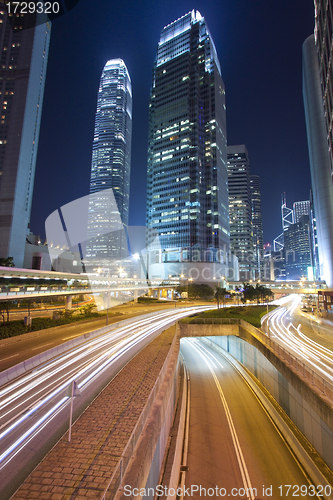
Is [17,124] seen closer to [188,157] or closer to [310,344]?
[188,157]

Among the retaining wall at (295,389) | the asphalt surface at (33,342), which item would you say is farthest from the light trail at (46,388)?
the retaining wall at (295,389)

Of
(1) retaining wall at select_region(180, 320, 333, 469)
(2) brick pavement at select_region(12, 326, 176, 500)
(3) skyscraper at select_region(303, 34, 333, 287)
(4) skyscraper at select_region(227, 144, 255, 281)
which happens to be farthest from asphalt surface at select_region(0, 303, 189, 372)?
(4) skyscraper at select_region(227, 144, 255, 281)

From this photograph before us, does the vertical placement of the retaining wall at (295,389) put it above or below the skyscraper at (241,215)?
below

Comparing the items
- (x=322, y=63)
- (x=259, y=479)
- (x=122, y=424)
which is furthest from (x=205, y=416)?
(x=322, y=63)

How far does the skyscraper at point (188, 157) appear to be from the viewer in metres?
115

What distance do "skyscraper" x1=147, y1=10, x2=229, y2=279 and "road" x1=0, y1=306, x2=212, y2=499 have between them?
90.1 metres

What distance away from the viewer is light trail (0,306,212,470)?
8.83m

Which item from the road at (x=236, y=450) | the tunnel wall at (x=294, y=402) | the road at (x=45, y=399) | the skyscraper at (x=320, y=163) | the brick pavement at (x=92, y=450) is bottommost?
the road at (x=236, y=450)

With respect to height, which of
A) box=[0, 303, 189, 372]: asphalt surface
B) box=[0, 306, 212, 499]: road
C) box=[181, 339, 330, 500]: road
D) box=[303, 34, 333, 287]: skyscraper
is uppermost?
box=[303, 34, 333, 287]: skyscraper

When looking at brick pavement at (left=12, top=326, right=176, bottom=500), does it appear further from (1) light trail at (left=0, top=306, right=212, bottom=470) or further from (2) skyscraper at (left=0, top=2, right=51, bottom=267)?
(2) skyscraper at (left=0, top=2, right=51, bottom=267)

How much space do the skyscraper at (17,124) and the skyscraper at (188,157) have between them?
57.5m
